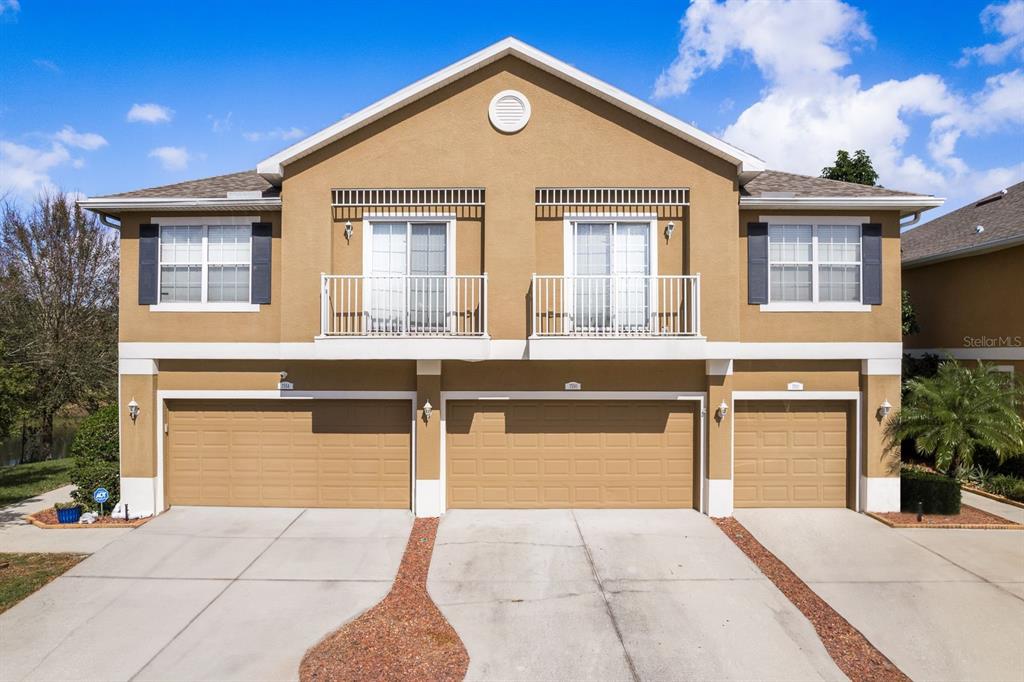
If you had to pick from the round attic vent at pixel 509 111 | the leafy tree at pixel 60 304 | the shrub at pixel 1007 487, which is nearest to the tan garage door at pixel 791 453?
the shrub at pixel 1007 487

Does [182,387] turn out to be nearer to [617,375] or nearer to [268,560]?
[268,560]

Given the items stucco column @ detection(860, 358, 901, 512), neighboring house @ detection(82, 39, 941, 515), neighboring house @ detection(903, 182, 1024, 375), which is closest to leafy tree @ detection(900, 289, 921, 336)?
neighboring house @ detection(903, 182, 1024, 375)

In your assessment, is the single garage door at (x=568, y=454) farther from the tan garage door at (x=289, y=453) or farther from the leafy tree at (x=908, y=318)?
the leafy tree at (x=908, y=318)

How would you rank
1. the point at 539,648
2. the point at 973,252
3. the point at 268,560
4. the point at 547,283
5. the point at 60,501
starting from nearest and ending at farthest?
1. the point at 539,648
2. the point at 268,560
3. the point at 547,283
4. the point at 60,501
5. the point at 973,252

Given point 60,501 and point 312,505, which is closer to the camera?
point 312,505

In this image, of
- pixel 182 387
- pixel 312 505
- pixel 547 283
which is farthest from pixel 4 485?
pixel 547 283

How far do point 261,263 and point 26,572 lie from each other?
5.70m

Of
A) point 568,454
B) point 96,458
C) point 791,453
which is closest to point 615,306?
point 568,454

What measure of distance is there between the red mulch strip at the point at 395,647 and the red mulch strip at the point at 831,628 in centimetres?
410

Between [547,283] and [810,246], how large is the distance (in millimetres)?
4993

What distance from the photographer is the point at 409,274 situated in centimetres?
1005

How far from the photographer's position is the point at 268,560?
8281 mm

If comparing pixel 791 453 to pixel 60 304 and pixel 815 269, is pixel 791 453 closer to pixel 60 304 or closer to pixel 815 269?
pixel 815 269

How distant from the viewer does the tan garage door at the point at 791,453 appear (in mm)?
10434
